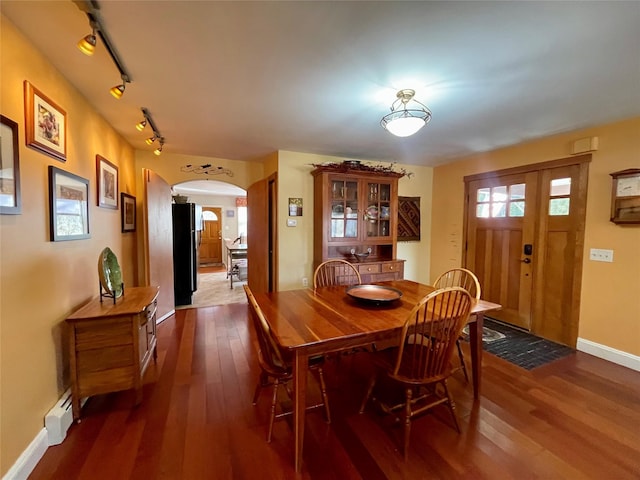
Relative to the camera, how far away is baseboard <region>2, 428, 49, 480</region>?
1338 mm

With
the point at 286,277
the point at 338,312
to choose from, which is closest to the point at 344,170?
the point at 286,277

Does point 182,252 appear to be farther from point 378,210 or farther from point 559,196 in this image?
point 559,196

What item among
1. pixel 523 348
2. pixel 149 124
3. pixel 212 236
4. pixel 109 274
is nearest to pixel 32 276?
pixel 109 274

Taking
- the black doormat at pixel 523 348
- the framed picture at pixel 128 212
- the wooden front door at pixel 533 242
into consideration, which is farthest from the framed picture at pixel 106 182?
the wooden front door at pixel 533 242

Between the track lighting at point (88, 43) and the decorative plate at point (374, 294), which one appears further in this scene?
the decorative plate at point (374, 294)

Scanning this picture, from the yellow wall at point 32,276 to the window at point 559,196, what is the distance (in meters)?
4.56

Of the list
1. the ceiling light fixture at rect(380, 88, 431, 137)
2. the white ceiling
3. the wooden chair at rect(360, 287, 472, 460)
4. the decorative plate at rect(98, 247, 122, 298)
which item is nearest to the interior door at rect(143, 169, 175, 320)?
the white ceiling

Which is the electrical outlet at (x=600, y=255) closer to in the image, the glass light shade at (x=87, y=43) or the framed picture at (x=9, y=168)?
the glass light shade at (x=87, y=43)

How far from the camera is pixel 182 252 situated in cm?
441

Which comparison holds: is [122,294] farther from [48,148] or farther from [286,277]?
[286,277]

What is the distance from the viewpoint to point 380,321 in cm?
165

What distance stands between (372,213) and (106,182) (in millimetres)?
3102

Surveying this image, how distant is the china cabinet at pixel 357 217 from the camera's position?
3676 mm

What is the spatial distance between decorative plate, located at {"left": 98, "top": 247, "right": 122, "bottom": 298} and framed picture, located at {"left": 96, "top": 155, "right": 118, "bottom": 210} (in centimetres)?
70
